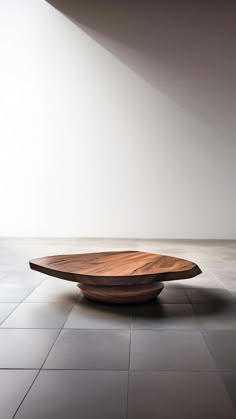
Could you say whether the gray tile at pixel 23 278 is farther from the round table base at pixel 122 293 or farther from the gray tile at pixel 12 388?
the gray tile at pixel 12 388

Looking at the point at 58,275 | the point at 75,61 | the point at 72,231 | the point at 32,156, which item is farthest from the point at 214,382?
the point at 75,61

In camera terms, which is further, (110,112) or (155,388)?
(110,112)

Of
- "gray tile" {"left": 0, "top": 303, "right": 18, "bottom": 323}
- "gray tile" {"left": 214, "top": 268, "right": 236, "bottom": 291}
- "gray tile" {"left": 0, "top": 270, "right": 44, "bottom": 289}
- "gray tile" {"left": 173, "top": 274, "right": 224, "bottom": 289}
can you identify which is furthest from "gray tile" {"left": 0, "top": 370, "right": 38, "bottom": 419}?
"gray tile" {"left": 214, "top": 268, "right": 236, "bottom": 291}

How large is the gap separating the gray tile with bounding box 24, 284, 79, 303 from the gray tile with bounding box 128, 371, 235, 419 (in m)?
1.18

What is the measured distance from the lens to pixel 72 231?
6547 mm

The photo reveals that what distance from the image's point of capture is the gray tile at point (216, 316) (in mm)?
2074

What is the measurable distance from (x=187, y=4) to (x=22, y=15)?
2.82m

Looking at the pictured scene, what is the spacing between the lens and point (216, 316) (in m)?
2.25

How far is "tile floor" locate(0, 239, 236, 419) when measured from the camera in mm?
1289

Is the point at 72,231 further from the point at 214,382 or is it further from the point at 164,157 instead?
the point at 214,382

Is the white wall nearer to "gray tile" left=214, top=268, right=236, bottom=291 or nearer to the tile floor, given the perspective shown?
"gray tile" left=214, top=268, right=236, bottom=291

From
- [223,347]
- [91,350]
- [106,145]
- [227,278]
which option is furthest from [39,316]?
[106,145]

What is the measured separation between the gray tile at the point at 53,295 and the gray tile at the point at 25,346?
23.1 inches

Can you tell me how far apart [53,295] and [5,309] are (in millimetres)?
419
